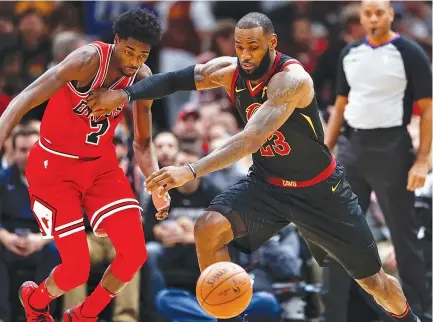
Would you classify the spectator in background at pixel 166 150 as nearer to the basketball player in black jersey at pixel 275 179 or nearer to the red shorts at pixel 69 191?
the red shorts at pixel 69 191

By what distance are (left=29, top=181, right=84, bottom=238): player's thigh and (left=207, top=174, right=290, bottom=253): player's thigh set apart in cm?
107

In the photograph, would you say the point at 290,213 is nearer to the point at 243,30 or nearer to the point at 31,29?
the point at 243,30

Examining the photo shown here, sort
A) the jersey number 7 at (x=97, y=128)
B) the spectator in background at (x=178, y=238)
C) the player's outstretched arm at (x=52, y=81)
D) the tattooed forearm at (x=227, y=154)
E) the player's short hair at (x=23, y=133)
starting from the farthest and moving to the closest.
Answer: the player's short hair at (x=23, y=133) < the spectator in background at (x=178, y=238) < the jersey number 7 at (x=97, y=128) < the player's outstretched arm at (x=52, y=81) < the tattooed forearm at (x=227, y=154)

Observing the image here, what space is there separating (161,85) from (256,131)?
0.97 meters

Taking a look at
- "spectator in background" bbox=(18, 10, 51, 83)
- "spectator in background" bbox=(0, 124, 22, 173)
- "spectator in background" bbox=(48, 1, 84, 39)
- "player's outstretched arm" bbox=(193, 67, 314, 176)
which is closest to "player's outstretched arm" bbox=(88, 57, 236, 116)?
"player's outstretched arm" bbox=(193, 67, 314, 176)

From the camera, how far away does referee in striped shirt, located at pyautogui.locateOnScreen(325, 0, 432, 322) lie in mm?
8266

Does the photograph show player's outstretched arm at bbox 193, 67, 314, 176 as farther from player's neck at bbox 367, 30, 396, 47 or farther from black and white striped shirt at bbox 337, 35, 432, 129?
player's neck at bbox 367, 30, 396, 47

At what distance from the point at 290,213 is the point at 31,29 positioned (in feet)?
20.1

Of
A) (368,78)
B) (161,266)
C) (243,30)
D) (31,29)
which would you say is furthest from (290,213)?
(31,29)

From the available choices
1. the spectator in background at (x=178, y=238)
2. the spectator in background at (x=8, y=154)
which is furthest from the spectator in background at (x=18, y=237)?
the spectator in background at (x=178, y=238)

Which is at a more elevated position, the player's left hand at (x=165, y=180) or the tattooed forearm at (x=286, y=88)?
the tattooed forearm at (x=286, y=88)

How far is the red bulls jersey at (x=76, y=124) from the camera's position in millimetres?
7016

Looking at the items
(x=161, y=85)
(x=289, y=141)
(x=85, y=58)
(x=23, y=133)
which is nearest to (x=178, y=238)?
(x=23, y=133)

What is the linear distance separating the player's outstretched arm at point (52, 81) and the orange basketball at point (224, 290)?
5.53 feet
